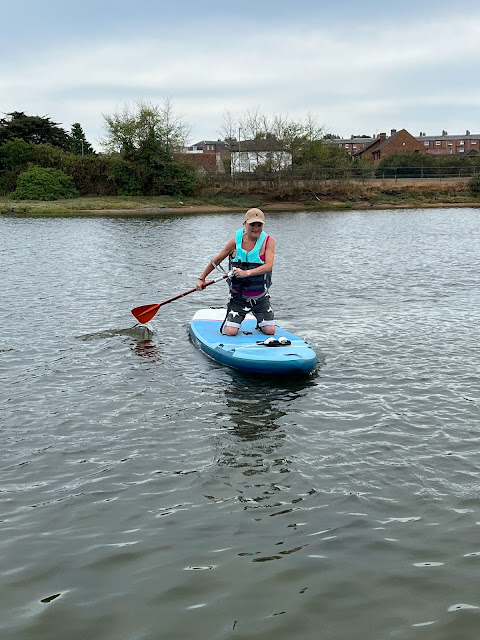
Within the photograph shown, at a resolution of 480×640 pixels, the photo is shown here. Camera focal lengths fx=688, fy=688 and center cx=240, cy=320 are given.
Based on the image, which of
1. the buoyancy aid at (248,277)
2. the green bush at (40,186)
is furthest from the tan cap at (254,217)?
the green bush at (40,186)

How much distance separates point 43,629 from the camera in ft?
13.1

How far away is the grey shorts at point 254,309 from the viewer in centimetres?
953

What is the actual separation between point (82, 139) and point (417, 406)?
76726mm

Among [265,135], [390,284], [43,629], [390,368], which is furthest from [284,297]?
[265,135]

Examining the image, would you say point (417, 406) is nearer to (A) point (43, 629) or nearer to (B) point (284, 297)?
(A) point (43, 629)

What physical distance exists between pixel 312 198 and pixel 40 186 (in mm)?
22785

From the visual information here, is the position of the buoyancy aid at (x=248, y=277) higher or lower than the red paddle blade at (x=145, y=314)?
higher

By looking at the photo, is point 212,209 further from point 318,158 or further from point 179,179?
point 318,158

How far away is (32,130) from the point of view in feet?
218

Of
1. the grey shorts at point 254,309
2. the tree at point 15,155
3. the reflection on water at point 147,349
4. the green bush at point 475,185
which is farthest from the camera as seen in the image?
the green bush at point 475,185

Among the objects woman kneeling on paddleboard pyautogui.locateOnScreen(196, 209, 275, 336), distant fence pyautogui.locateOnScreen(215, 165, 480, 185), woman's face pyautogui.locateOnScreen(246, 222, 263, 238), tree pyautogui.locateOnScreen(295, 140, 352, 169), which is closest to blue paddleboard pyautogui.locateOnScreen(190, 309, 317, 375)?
woman kneeling on paddleboard pyautogui.locateOnScreen(196, 209, 275, 336)

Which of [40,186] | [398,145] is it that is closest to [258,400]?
[40,186]

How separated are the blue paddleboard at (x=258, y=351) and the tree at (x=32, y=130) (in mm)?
58852

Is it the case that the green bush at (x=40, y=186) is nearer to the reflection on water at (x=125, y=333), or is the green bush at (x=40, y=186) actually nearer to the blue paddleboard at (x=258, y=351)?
the reflection on water at (x=125, y=333)
